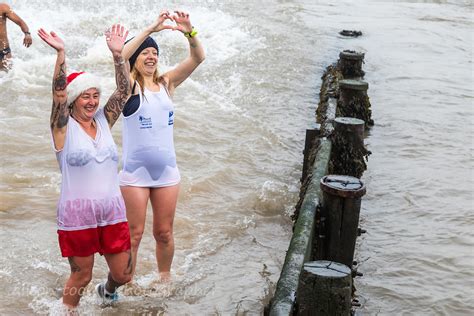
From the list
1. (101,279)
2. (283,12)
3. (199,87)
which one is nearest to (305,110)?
(199,87)

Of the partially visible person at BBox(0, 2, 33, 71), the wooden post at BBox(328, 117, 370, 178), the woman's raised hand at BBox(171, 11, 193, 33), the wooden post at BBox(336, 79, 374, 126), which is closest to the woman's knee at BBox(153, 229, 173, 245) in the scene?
the woman's raised hand at BBox(171, 11, 193, 33)

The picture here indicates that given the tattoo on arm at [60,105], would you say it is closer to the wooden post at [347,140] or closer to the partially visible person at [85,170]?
the partially visible person at [85,170]

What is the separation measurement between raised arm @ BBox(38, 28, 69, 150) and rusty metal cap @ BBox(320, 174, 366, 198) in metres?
2.11

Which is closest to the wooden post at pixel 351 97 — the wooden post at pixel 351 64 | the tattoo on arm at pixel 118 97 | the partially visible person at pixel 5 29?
the wooden post at pixel 351 64

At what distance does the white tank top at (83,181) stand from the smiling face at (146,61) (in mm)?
798

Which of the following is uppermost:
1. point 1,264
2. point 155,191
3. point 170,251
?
point 155,191

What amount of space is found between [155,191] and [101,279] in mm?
1169

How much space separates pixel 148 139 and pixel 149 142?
27mm

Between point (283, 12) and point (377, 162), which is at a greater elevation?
point (283, 12)

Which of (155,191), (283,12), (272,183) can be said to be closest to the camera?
(155,191)

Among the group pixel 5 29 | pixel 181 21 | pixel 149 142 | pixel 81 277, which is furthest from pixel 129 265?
pixel 5 29

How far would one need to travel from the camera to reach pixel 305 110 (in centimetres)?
1297

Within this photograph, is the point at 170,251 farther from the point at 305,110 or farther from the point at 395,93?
the point at 395,93

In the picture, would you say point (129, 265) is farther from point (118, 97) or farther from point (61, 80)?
point (61, 80)
